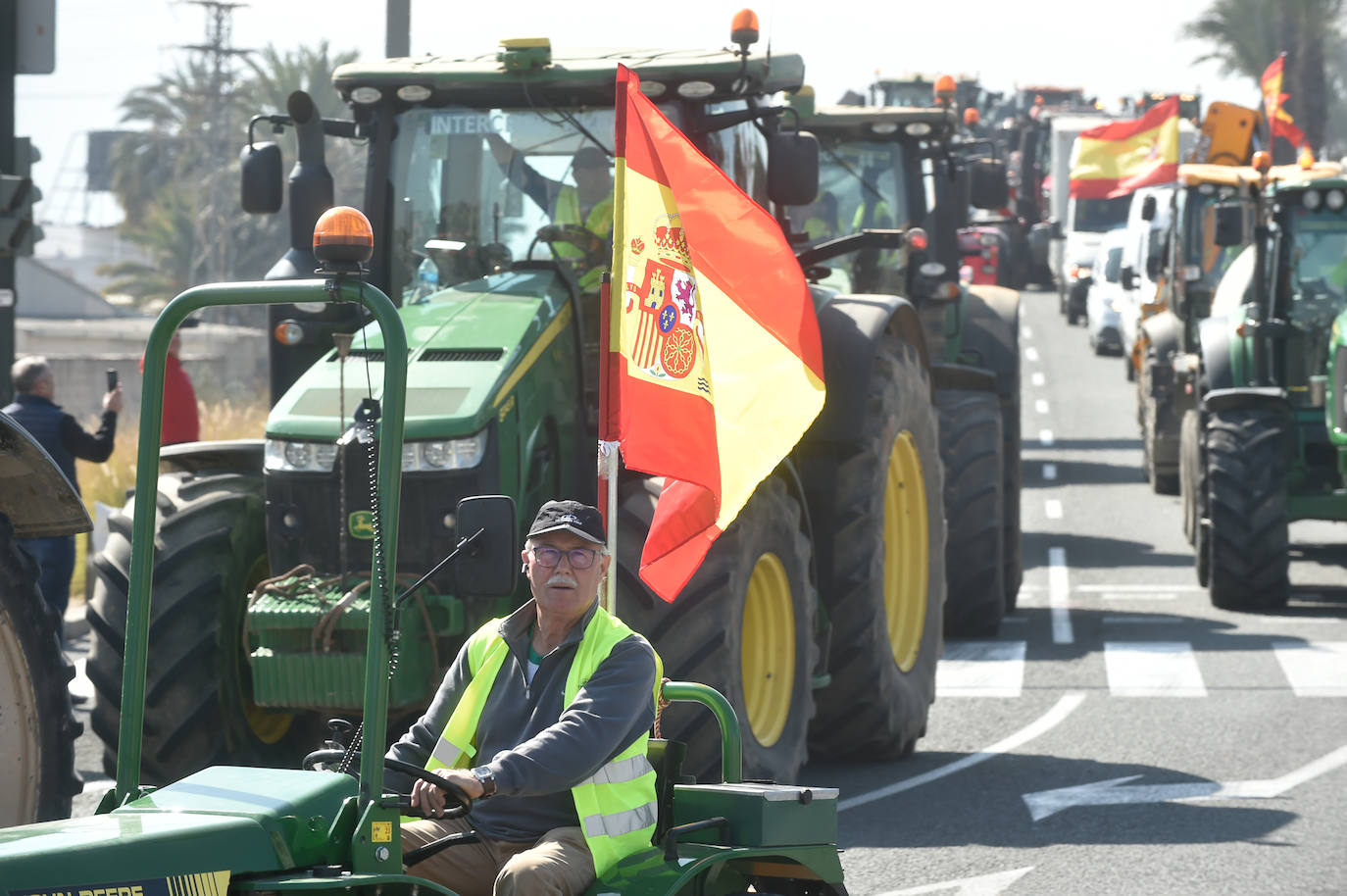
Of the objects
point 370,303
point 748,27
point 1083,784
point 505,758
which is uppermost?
point 748,27

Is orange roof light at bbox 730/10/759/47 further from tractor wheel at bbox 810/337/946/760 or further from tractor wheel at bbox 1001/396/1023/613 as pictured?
tractor wheel at bbox 1001/396/1023/613

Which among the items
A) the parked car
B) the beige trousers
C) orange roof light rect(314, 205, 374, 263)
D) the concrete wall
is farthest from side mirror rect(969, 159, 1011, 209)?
the parked car

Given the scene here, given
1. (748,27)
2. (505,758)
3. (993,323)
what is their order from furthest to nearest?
1. (993,323)
2. (748,27)
3. (505,758)

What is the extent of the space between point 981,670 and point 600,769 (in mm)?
7799

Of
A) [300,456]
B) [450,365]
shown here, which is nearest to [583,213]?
[450,365]

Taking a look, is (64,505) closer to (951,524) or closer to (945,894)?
(945,894)

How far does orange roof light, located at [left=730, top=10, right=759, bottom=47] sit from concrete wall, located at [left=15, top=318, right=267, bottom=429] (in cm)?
1659

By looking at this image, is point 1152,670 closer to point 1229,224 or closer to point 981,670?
point 981,670

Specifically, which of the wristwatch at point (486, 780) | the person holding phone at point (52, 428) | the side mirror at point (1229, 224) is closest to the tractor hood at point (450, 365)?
the wristwatch at point (486, 780)

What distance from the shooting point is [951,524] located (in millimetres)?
13523

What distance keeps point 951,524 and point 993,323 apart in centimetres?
308

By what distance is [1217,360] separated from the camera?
1590cm

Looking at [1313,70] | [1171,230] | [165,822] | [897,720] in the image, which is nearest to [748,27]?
[897,720]

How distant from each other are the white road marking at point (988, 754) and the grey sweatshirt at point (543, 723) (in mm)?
4046
